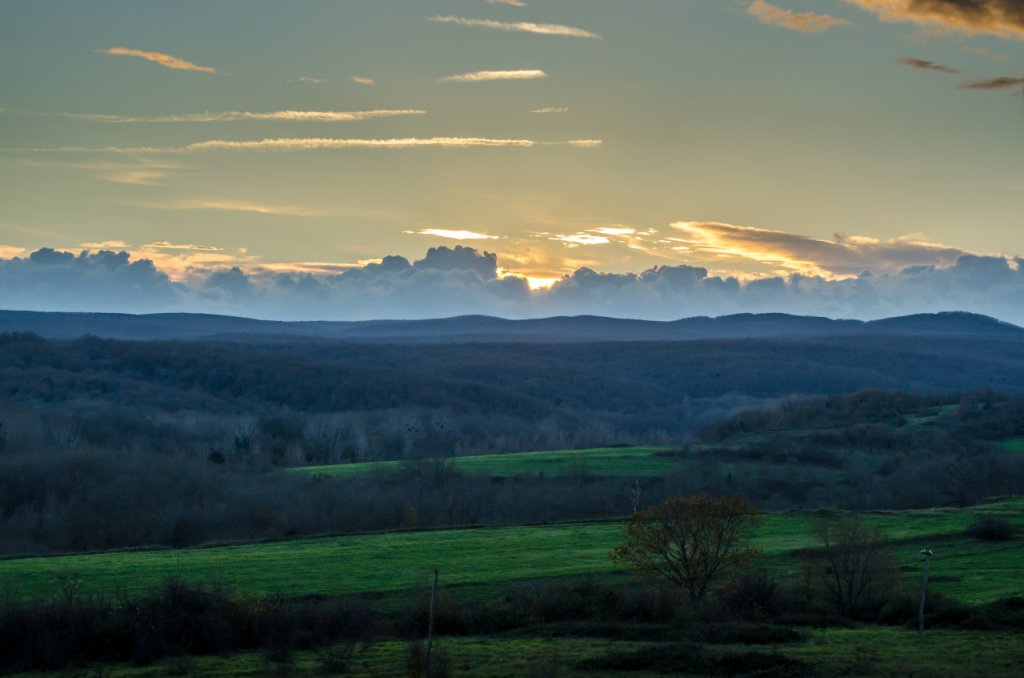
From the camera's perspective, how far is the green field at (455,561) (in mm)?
56750

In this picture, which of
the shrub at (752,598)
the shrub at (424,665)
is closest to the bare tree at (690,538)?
the shrub at (752,598)

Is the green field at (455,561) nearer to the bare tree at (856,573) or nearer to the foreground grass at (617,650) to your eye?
the bare tree at (856,573)

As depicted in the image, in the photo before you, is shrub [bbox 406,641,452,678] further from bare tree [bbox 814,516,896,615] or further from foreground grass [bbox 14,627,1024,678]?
bare tree [bbox 814,516,896,615]

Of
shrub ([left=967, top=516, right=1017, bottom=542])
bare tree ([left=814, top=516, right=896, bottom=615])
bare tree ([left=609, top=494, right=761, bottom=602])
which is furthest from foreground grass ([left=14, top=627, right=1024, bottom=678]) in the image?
shrub ([left=967, top=516, right=1017, bottom=542])

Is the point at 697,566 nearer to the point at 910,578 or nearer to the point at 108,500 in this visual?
the point at 910,578

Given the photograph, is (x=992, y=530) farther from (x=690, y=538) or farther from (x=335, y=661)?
(x=335, y=661)

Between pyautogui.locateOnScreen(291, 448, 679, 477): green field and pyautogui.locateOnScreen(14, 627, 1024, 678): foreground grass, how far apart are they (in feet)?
248

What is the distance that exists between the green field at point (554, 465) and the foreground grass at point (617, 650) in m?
75.5

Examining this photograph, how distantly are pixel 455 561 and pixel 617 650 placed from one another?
27.1 meters

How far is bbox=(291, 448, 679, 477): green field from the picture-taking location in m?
120

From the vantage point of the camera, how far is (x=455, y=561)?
6581 centimetres

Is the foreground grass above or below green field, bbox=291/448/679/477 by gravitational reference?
above

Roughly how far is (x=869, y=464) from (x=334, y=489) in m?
69.1

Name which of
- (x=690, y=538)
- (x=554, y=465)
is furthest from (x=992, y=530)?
(x=554, y=465)
